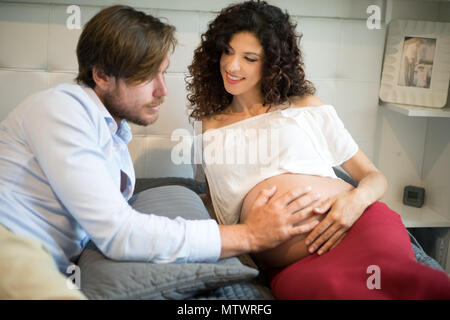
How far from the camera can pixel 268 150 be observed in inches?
58.7

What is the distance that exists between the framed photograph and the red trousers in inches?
38.5

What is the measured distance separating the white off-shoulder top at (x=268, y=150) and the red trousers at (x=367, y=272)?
0.29m

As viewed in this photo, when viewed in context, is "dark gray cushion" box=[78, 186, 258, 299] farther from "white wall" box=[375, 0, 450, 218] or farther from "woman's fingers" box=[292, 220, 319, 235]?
"white wall" box=[375, 0, 450, 218]

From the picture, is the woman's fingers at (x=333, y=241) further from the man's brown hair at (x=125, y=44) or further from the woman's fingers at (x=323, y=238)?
the man's brown hair at (x=125, y=44)

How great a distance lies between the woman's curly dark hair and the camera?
1.53 m

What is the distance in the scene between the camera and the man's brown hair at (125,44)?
1134 millimetres

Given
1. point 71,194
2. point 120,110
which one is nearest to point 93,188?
point 71,194

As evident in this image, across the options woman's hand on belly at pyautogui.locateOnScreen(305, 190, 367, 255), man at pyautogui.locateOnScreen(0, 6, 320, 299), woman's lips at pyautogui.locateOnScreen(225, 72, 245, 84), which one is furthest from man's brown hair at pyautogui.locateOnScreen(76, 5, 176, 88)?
woman's hand on belly at pyautogui.locateOnScreen(305, 190, 367, 255)

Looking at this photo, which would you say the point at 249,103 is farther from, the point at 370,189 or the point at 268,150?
the point at 370,189

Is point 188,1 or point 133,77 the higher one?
point 188,1

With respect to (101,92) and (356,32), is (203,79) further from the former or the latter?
(356,32)

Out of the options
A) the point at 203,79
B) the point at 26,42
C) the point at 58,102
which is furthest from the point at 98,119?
the point at 26,42

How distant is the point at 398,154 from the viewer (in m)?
2.24
